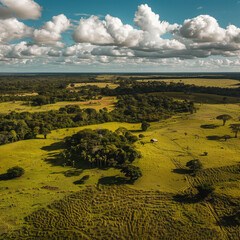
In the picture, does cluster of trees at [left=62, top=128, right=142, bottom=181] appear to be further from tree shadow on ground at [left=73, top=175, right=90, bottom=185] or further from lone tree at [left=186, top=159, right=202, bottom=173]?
lone tree at [left=186, top=159, right=202, bottom=173]

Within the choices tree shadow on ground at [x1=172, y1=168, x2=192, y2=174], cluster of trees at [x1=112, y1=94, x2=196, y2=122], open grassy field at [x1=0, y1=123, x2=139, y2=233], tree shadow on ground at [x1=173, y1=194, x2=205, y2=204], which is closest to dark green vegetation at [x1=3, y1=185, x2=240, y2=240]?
tree shadow on ground at [x1=173, y1=194, x2=205, y2=204]

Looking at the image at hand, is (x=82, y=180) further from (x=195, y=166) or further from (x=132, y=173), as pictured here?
(x=195, y=166)

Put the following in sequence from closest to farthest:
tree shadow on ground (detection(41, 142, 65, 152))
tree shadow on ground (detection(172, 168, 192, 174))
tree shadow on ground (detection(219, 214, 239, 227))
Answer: tree shadow on ground (detection(219, 214, 239, 227)), tree shadow on ground (detection(172, 168, 192, 174)), tree shadow on ground (detection(41, 142, 65, 152))

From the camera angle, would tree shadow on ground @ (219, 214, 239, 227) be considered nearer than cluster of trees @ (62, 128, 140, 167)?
Yes

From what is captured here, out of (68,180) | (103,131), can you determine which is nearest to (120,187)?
(68,180)

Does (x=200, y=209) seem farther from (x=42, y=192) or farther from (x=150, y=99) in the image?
(x=150, y=99)

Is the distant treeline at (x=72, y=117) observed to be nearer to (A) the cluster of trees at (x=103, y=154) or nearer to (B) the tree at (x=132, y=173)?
(A) the cluster of trees at (x=103, y=154)
